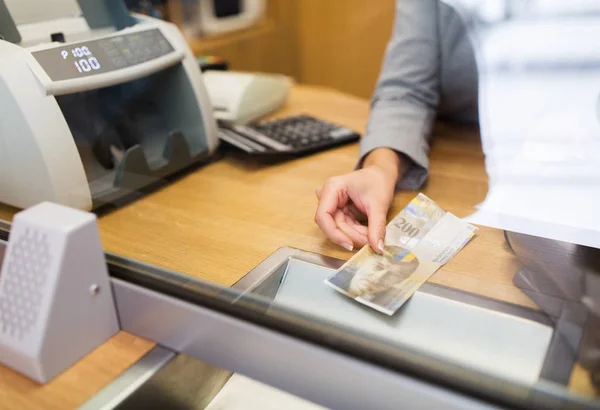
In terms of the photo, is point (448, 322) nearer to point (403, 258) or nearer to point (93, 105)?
point (403, 258)

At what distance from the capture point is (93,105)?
84 centimetres

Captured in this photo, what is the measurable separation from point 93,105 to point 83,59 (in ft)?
0.32

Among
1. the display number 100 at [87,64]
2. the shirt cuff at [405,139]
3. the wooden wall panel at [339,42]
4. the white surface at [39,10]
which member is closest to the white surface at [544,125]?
the shirt cuff at [405,139]

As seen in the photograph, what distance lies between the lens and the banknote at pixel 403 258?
1.91ft

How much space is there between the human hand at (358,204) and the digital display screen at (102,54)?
0.35 meters

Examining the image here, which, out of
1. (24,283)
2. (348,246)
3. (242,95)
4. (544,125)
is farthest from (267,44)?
(24,283)

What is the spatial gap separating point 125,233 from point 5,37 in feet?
1.02

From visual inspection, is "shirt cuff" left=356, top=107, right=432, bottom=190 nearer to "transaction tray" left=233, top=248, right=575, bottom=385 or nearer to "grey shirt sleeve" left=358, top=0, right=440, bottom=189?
"grey shirt sleeve" left=358, top=0, right=440, bottom=189

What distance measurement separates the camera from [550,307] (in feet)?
1.64

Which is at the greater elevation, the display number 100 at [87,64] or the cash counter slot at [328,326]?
the display number 100 at [87,64]

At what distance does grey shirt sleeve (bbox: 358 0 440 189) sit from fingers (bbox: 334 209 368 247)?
0.24 m

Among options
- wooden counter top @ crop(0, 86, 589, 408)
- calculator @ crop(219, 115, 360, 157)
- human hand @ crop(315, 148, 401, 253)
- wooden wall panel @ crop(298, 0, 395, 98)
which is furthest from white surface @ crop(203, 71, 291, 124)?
wooden wall panel @ crop(298, 0, 395, 98)

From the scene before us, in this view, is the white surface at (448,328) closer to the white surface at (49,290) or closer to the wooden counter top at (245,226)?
the wooden counter top at (245,226)

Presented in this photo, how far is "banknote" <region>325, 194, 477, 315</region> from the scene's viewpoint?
1.91ft
